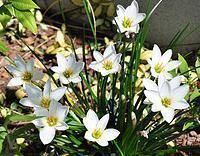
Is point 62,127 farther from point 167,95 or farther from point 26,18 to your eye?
point 26,18

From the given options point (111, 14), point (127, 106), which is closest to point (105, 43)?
point (111, 14)

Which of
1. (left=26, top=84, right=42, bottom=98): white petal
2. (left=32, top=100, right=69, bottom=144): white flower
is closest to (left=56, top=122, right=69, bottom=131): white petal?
(left=32, top=100, right=69, bottom=144): white flower

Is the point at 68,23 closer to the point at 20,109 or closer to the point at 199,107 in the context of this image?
the point at 20,109

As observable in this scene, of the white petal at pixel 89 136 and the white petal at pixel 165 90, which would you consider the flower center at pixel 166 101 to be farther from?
the white petal at pixel 89 136

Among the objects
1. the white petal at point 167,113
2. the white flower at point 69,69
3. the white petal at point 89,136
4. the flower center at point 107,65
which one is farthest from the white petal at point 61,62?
the white petal at point 167,113

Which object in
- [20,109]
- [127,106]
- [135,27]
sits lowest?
[20,109]

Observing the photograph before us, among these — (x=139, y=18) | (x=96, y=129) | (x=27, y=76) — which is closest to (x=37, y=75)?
(x=27, y=76)
